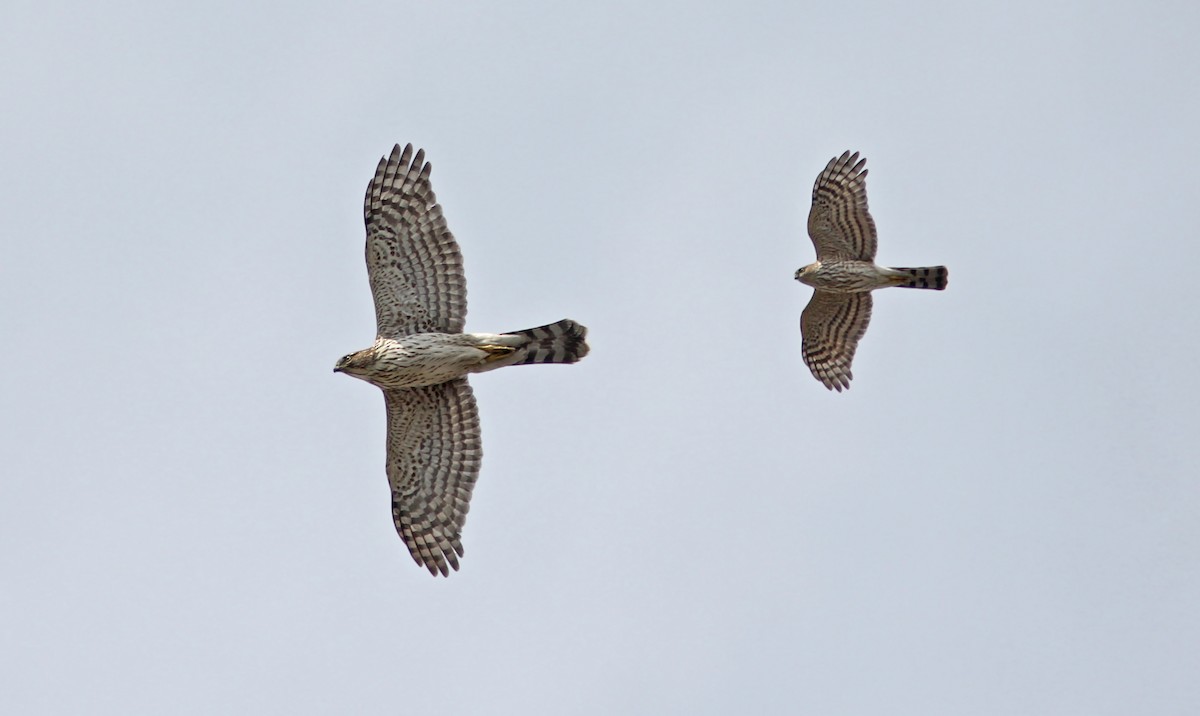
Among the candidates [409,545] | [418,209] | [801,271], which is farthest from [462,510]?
[801,271]

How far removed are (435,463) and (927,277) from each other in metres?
8.42

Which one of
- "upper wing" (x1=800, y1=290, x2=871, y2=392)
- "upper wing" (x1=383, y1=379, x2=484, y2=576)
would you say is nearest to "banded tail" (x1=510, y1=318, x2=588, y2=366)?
"upper wing" (x1=383, y1=379, x2=484, y2=576)

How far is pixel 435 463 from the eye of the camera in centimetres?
1869

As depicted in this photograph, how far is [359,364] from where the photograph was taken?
1783 centimetres

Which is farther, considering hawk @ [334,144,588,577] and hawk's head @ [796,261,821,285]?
hawk's head @ [796,261,821,285]

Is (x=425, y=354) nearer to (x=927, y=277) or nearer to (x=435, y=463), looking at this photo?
(x=435, y=463)

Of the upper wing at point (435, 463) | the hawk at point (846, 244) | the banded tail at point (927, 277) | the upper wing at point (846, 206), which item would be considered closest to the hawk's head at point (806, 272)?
the hawk at point (846, 244)

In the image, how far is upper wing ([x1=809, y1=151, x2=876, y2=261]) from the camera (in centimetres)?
2320

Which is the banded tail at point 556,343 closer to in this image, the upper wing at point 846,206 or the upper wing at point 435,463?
the upper wing at point 435,463

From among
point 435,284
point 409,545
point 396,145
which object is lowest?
point 409,545

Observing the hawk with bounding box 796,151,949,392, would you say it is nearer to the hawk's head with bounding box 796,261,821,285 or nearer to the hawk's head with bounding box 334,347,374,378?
the hawk's head with bounding box 796,261,821,285

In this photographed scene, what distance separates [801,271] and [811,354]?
1.75 meters

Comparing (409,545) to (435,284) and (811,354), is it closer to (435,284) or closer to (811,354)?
(435,284)

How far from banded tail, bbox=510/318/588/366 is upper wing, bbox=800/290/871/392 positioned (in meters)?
6.28
